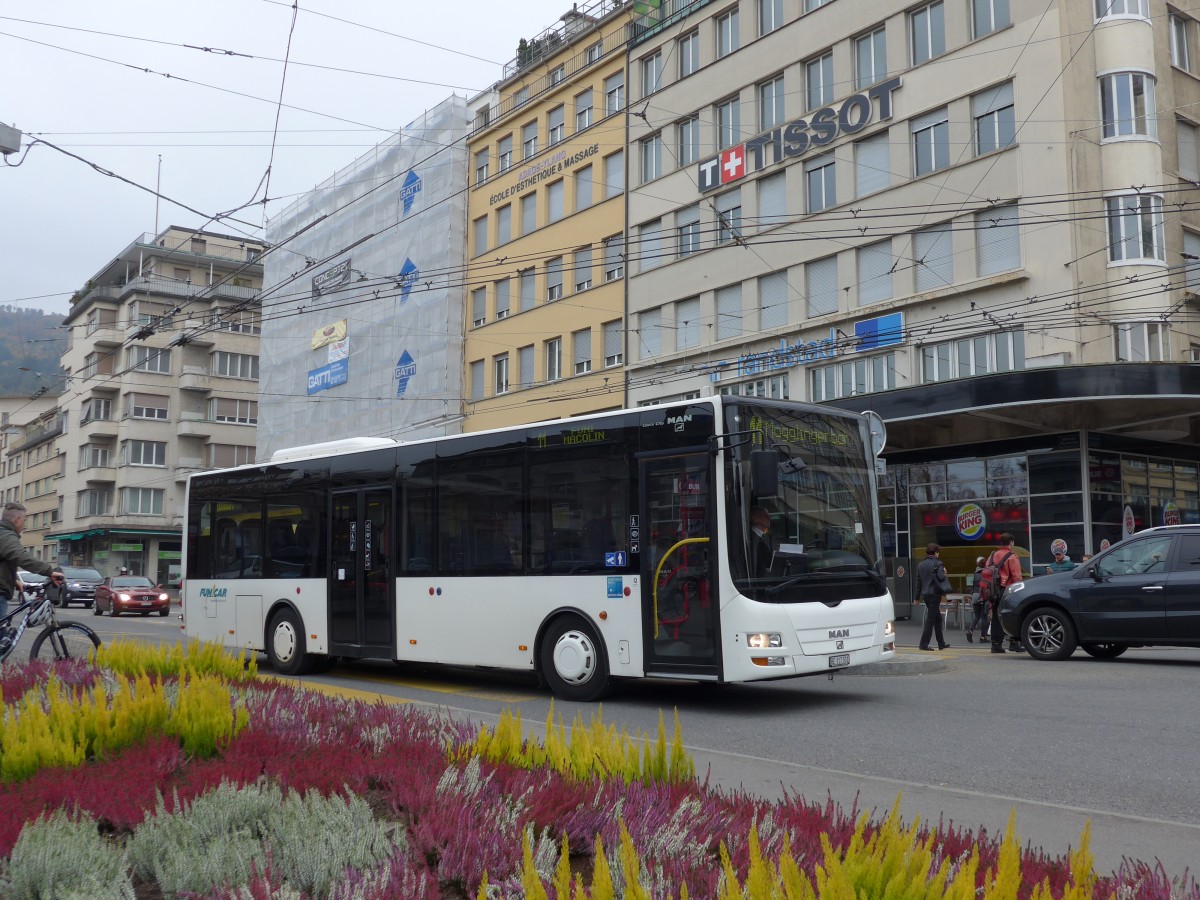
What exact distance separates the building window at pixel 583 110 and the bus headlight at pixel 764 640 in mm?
33590

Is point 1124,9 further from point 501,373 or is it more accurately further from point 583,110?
point 501,373

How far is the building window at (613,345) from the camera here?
39062 mm

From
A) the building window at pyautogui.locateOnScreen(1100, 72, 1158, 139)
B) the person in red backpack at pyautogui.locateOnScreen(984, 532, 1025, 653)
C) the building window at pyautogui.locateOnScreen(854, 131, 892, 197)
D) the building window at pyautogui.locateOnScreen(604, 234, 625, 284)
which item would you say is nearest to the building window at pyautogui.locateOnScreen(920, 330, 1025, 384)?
the building window at pyautogui.locateOnScreen(854, 131, 892, 197)

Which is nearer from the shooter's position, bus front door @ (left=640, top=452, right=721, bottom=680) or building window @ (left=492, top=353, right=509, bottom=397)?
bus front door @ (left=640, top=452, right=721, bottom=680)

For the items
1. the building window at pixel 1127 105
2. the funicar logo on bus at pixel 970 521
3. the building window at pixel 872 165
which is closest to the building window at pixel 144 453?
the building window at pixel 872 165

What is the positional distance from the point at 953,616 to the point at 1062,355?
6.63 meters

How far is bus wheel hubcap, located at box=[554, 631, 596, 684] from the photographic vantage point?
11344mm

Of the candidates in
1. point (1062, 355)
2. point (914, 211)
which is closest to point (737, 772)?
point (1062, 355)

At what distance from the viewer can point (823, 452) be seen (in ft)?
36.9

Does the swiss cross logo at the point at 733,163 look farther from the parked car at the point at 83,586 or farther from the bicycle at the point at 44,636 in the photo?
the parked car at the point at 83,586

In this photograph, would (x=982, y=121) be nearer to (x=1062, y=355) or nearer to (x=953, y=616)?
(x=1062, y=355)

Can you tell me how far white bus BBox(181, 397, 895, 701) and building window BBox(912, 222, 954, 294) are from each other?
1748 cm

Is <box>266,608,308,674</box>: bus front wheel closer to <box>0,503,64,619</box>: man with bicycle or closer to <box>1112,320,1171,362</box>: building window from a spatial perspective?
<box>0,503,64,619</box>: man with bicycle

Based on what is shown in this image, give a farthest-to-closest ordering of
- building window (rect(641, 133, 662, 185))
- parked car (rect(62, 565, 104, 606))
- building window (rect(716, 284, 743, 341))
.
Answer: parked car (rect(62, 565, 104, 606)), building window (rect(641, 133, 662, 185)), building window (rect(716, 284, 743, 341))
